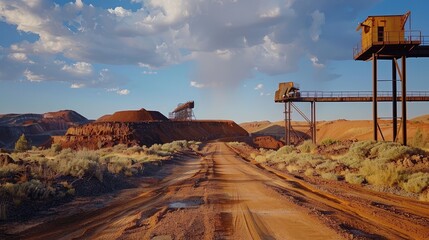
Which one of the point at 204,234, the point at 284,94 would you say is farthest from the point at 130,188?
the point at 284,94

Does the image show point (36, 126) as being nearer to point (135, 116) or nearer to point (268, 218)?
point (135, 116)

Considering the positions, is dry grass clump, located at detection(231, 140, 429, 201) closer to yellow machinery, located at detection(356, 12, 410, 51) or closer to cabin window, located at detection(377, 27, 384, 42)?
yellow machinery, located at detection(356, 12, 410, 51)

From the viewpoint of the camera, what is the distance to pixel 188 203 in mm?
11469

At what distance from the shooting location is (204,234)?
768 centimetres

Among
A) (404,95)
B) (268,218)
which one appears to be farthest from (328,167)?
(404,95)

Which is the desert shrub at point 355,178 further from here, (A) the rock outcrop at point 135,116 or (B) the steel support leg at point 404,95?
(A) the rock outcrop at point 135,116

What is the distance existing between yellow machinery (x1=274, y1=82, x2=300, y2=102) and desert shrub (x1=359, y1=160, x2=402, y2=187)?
1165 inches

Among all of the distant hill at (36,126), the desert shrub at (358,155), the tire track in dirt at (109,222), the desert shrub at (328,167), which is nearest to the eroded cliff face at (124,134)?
the distant hill at (36,126)

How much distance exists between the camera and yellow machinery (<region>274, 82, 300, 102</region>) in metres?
47.2

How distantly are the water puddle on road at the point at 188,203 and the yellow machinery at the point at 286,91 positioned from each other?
3692 centimetres

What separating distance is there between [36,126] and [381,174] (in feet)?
414

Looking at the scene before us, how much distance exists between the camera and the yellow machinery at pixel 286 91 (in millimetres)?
47250

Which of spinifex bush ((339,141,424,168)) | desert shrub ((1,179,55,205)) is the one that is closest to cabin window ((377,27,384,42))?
spinifex bush ((339,141,424,168))

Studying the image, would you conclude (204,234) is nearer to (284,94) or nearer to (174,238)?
(174,238)
